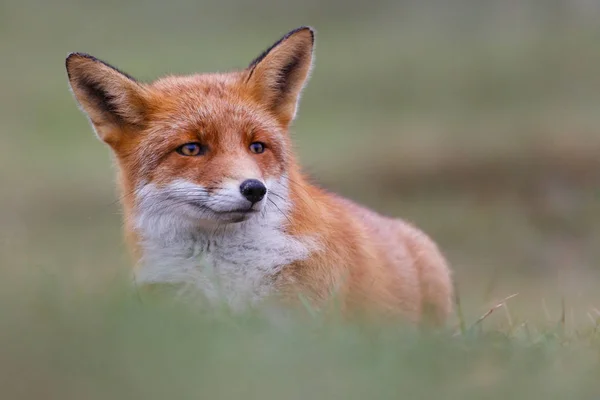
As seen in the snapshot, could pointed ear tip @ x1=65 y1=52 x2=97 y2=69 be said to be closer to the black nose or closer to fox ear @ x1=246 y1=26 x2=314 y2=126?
fox ear @ x1=246 y1=26 x2=314 y2=126

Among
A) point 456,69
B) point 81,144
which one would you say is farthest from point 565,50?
point 81,144

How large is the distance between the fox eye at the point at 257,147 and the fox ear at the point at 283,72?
1.44 ft

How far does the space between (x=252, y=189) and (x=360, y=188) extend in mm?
13118

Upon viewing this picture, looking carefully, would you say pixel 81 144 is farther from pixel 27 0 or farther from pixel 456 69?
pixel 27 0

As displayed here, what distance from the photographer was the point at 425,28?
100 feet

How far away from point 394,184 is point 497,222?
241 cm

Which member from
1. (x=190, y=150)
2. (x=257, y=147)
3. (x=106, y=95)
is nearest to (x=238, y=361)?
(x=190, y=150)

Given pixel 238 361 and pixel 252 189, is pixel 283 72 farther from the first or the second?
pixel 238 361

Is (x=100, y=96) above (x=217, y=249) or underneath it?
above

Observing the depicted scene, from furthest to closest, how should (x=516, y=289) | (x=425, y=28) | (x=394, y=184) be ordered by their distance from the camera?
(x=425, y=28)
(x=394, y=184)
(x=516, y=289)

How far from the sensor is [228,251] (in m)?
6.45

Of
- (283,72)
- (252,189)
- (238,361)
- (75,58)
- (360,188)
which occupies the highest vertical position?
(75,58)

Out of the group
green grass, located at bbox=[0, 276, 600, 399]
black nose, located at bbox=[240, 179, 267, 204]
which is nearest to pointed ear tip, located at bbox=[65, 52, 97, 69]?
black nose, located at bbox=[240, 179, 267, 204]

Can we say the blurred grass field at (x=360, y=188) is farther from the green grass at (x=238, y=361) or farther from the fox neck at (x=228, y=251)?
the fox neck at (x=228, y=251)
